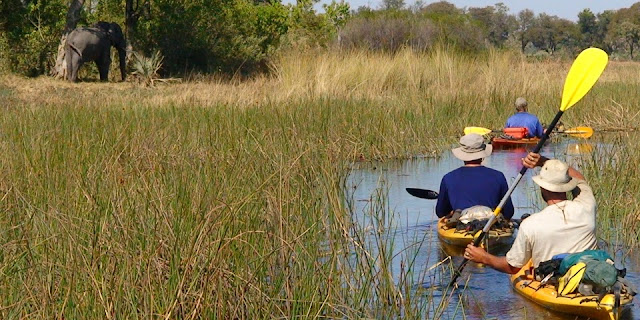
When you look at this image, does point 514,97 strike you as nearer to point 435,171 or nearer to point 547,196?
point 435,171

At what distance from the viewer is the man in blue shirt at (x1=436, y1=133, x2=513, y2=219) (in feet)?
32.4

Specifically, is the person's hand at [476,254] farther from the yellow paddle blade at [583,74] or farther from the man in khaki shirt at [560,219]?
the yellow paddle blade at [583,74]

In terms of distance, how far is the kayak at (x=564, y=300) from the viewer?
7031 millimetres

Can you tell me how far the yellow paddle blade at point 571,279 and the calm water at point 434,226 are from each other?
0.99 feet

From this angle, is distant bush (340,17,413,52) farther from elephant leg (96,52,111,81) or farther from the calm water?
the calm water

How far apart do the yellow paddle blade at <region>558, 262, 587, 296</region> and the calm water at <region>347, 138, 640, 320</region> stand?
30 centimetres

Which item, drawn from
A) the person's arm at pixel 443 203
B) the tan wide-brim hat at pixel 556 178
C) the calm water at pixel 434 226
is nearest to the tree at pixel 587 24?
the calm water at pixel 434 226

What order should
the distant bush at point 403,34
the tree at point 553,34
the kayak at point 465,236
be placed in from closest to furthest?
1. the kayak at point 465,236
2. the distant bush at point 403,34
3. the tree at point 553,34

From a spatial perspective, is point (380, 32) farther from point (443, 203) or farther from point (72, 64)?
point (443, 203)

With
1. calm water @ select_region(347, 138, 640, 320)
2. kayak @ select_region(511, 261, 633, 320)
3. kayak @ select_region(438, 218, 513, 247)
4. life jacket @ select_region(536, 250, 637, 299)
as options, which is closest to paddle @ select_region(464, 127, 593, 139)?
calm water @ select_region(347, 138, 640, 320)

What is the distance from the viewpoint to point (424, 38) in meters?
31.2

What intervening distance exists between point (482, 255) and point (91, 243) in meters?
3.20

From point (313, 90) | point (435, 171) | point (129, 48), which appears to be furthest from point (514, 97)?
point (129, 48)

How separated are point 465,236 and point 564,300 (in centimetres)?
235
